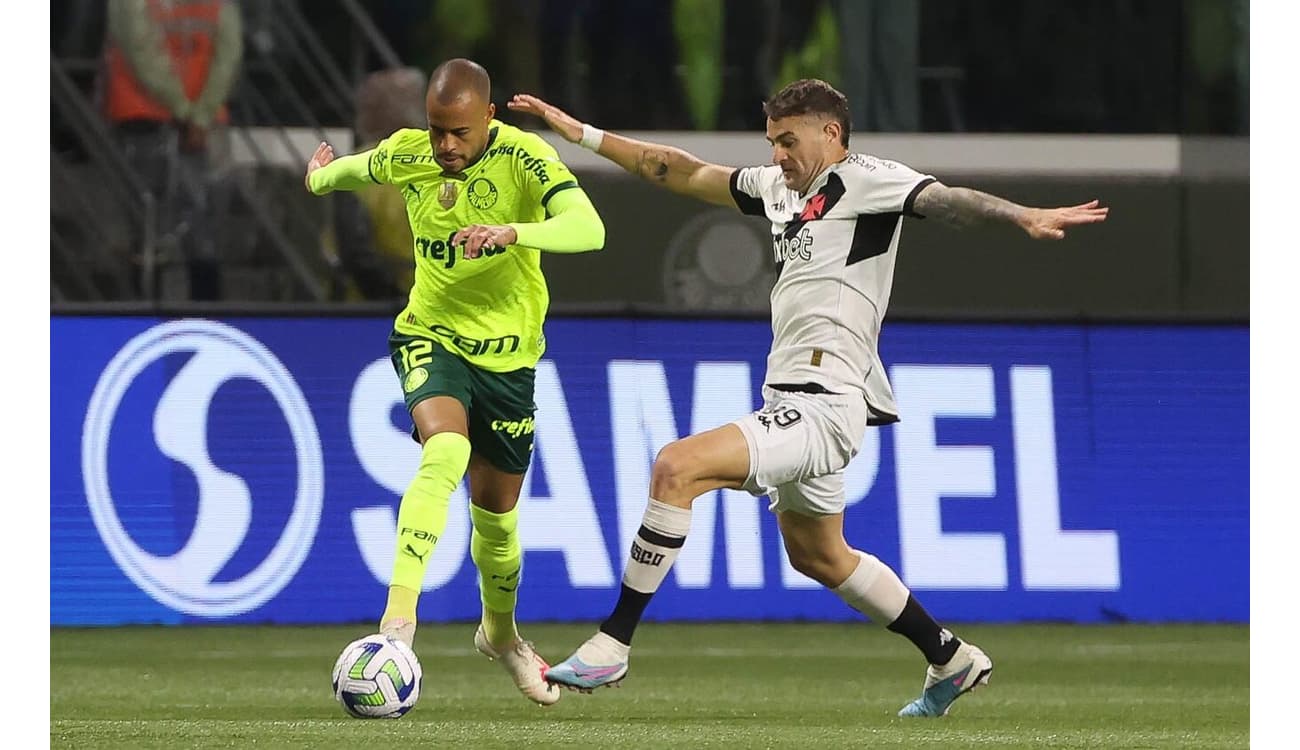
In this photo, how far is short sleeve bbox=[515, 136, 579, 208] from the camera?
757 centimetres

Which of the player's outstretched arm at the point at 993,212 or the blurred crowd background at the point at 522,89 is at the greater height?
the blurred crowd background at the point at 522,89

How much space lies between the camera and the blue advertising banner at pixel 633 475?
445 inches

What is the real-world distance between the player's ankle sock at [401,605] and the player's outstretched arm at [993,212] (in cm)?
193

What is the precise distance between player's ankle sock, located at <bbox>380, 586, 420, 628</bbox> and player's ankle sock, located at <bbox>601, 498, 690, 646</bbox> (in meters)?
0.59

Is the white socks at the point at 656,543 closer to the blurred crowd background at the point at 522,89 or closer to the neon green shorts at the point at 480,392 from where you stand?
the neon green shorts at the point at 480,392

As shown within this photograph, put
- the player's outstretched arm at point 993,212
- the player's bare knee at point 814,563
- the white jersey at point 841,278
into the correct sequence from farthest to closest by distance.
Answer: the player's bare knee at point 814,563
the white jersey at point 841,278
the player's outstretched arm at point 993,212

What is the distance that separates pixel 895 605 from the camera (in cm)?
775

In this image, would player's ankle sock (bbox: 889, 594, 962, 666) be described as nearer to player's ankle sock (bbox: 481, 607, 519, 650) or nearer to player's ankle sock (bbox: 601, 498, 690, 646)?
player's ankle sock (bbox: 601, 498, 690, 646)

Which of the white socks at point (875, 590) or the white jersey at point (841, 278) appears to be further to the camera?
the white socks at point (875, 590)

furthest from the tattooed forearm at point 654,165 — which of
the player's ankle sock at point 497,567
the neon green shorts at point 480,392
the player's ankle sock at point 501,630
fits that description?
the player's ankle sock at point 501,630

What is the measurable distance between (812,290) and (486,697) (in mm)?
2189

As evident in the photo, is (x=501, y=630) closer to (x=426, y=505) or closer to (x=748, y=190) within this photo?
(x=426, y=505)

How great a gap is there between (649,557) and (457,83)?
161 centimetres

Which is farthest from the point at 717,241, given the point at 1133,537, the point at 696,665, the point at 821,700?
the point at 821,700
